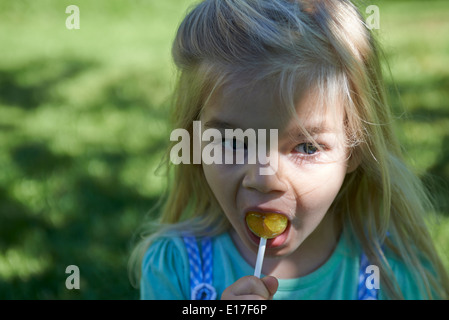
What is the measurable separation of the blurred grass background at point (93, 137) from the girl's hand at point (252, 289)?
718mm

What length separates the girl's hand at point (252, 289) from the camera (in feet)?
4.42

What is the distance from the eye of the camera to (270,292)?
4.53 feet

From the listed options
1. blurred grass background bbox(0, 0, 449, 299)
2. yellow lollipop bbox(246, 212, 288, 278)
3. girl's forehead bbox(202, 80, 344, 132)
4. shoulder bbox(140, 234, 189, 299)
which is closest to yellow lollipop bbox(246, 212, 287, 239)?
yellow lollipop bbox(246, 212, 288, 278)

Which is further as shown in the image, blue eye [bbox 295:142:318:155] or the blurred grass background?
the blurred grass background

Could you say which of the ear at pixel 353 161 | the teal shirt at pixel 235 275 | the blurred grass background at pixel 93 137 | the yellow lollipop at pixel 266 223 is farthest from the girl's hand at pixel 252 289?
the blurred grass background at pixel 93 137

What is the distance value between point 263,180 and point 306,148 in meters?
0.14

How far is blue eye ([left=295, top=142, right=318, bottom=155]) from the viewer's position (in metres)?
1.40

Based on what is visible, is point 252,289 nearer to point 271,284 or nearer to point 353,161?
point 271,284

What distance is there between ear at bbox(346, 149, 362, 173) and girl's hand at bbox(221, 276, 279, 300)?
1.36ft

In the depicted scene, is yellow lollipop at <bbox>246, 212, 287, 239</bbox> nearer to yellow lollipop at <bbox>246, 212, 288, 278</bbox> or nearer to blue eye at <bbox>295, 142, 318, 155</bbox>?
yellow lollipop at <bbox>246, 212, 288, 278</bbox>

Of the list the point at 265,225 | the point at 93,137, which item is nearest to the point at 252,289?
the point at 265,225

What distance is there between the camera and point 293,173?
4.58ft
